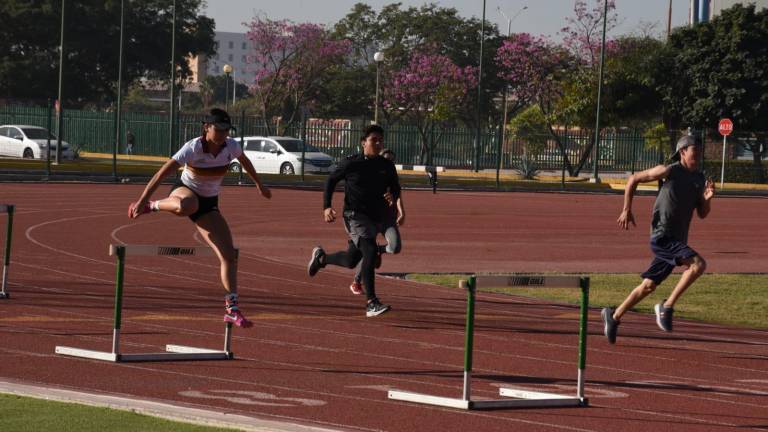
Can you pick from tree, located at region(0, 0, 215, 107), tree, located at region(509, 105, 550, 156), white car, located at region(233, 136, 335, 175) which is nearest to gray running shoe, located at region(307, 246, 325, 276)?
white car, located at region(233, 136, 335, 175)

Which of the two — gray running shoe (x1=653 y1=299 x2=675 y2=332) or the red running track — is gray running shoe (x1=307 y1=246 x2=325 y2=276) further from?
gray running shoe (x1=653 y1=299 x2=675 y2=332)

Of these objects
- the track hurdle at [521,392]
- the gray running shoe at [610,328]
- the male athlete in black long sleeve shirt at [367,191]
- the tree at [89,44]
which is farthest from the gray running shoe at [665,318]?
the tree at [89,44]

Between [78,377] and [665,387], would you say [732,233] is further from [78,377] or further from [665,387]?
[78,377]

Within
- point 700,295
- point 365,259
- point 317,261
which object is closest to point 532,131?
point 700,295

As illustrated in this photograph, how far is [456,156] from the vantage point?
60.5 meters

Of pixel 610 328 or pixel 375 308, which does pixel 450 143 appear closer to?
pixel 375 308

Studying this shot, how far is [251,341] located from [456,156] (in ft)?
161

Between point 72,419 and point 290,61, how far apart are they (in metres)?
73.5

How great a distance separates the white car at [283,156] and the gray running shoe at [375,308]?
33.7 m

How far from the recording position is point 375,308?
13430 mm

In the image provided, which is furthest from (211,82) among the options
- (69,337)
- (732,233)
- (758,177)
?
(69,337)

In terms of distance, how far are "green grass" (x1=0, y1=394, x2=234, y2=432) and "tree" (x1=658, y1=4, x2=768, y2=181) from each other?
163ft

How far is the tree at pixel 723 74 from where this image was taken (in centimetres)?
5675

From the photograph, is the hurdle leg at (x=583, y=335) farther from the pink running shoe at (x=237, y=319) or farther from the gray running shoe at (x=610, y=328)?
the pink running shoe at (x=237, y=319)
